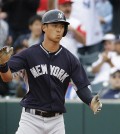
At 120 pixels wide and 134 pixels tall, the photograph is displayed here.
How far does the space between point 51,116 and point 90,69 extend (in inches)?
129

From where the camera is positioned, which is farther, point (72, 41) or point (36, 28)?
point (36, 28)

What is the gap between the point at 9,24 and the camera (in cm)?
942

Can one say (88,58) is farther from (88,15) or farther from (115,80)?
(115,80)

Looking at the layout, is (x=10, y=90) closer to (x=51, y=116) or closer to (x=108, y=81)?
(x=108, y=81)

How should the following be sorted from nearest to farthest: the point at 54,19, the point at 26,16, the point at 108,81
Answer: the point at 54,19, the point at 108,81, the point at 26,16

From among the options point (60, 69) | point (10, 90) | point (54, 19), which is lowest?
point (10, 90)

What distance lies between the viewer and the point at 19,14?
9.35m

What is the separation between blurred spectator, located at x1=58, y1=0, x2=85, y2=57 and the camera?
8055mm

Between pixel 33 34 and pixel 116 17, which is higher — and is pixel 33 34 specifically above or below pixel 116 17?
below

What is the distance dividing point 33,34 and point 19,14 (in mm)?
888

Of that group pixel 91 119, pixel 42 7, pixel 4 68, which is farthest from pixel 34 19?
pixel 4 68

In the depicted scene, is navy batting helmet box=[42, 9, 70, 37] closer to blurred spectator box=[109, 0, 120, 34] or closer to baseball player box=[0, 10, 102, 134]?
baseball player box=[0, 10, 102, 134]

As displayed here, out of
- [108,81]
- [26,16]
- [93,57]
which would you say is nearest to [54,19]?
[108,81]

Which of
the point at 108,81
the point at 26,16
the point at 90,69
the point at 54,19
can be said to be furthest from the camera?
the point at 26,16
